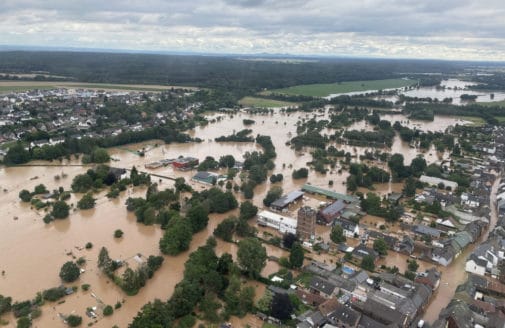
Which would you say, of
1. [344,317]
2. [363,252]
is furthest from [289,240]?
[344,317]

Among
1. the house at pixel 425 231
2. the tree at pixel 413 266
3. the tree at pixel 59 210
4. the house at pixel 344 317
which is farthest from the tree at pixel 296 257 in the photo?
the tree at pixel 59 210

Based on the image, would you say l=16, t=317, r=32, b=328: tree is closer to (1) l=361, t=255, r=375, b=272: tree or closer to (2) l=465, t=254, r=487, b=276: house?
(1) l=361, t=255, r=375, b=272: tree

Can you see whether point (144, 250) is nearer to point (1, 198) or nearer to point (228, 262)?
point (228, 262)

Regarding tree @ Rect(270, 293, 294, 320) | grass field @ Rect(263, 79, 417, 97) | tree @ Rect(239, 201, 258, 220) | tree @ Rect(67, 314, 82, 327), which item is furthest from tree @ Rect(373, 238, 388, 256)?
grass field @ Rect(263, 79, 417, 97)

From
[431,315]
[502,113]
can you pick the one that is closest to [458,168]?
[431,315]

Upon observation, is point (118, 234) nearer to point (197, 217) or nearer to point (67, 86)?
point (197, 217)

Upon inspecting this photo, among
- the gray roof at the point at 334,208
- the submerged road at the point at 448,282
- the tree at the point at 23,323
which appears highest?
the gray roof at the point at 334,208

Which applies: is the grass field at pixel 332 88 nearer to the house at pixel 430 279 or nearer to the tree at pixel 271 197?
the tree at pixel 271 197
